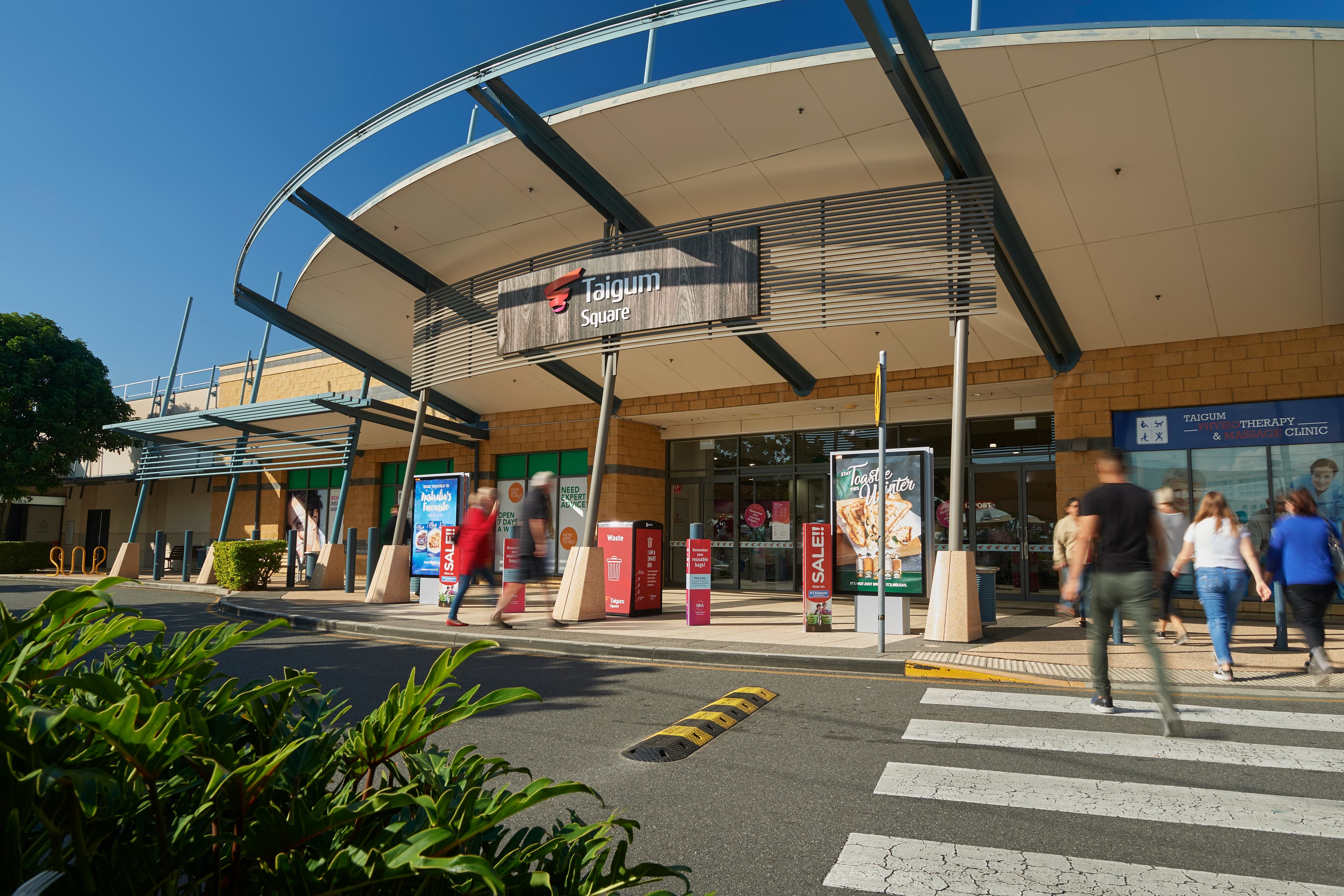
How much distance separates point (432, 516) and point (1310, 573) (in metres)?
12.6

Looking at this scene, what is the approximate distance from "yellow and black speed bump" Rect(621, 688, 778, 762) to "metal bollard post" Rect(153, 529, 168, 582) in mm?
20185

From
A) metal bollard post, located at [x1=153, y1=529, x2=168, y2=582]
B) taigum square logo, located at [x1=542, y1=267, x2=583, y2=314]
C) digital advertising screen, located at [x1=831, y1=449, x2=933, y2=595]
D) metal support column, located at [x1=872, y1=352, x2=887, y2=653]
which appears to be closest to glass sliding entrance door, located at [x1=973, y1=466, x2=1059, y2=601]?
digital advertising screen, located at [x1=831, y1=449, x2=933, y2=595]

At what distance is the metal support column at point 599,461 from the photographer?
11.9 meters

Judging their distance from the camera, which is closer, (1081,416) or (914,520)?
(914,520)

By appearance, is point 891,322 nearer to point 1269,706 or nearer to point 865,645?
point 865,645

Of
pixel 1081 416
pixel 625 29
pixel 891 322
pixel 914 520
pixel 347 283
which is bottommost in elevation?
pixel 914 520

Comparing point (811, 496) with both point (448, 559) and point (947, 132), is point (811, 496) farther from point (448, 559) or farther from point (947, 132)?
point (947, 132)

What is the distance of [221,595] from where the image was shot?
16.9 m

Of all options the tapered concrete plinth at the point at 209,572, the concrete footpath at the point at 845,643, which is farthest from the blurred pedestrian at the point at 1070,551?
the tapered concrete plinth at the point at 209,572

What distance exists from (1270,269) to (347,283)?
1573 cm

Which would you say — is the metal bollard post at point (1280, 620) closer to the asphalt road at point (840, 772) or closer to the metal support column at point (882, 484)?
the asphalt road at point (840, 772)

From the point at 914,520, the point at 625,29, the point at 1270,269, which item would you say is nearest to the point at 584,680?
the point at 914,520

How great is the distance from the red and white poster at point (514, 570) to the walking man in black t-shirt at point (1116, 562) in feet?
23.8

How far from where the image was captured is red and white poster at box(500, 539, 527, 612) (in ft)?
36.3
